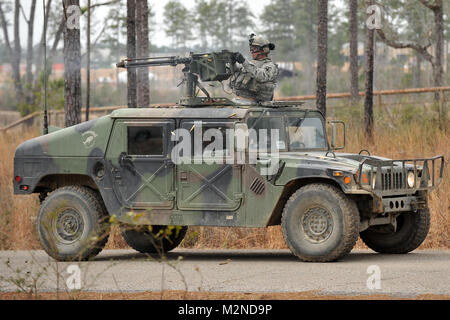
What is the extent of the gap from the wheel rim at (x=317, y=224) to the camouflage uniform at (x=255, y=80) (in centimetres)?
217

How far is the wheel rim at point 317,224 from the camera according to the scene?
11641 millimetres

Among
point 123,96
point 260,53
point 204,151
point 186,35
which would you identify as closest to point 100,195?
point 204,151

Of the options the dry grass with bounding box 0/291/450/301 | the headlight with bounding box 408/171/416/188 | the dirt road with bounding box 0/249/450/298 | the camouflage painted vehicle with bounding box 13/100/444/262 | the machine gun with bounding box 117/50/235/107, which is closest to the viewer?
the dry grass with bounding box 0/291/450/301

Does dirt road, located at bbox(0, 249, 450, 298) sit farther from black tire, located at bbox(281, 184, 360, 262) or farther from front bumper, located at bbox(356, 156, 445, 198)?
front bumper, located at bbox(356, 156, 445, 198)

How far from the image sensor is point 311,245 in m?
11.7

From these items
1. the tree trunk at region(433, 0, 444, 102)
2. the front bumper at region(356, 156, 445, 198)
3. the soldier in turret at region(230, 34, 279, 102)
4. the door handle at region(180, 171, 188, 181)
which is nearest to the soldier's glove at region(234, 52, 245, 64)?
the soldier in turret at region(230, 34, 279, 102)

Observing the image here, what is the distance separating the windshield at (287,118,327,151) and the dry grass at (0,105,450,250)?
5.61 ft

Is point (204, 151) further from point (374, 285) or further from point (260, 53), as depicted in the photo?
point (374, 285)

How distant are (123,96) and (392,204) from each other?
188 ft

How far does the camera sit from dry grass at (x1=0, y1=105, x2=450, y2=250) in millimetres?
14562

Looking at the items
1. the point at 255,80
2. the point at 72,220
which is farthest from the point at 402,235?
the point at 72,220

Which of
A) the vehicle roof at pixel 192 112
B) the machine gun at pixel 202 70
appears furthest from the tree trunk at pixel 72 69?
the vehicle roof at pixel 192 112

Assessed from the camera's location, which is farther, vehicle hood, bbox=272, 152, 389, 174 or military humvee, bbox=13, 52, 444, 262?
military humvee, bbox=13, 52, 444, 262

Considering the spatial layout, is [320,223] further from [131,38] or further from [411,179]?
[131,38]
